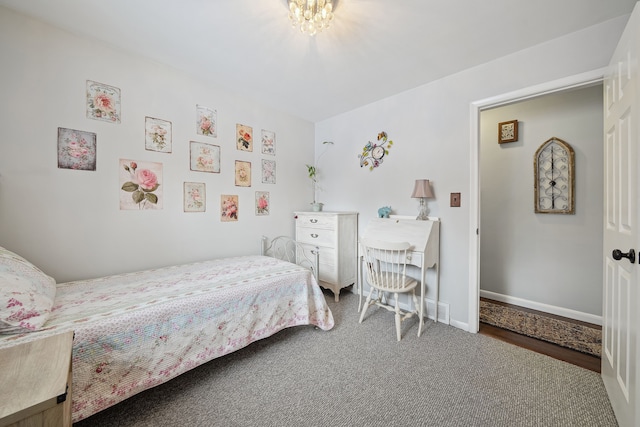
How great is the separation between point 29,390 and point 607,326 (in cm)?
278

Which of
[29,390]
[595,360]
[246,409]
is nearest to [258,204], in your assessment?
[246,409]

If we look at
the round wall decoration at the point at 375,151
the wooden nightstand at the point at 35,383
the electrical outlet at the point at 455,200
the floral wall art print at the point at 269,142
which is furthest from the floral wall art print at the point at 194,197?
the electrical outlet at the point at 455,200

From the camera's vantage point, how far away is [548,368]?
5.66 ft

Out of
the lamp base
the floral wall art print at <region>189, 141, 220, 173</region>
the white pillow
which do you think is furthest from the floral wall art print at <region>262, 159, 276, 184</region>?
the white pillow

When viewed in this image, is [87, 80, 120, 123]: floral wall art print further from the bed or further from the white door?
the white door

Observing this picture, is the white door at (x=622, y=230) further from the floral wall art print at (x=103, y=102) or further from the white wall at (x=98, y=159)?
the floral wall art print at (x=103, y=102)

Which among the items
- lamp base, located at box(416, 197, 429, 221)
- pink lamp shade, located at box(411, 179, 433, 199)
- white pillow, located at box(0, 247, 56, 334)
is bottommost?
white pillow, located at box(0, 247, 56, 334)

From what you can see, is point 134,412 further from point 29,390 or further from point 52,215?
point 52,215

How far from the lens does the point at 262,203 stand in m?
3.04

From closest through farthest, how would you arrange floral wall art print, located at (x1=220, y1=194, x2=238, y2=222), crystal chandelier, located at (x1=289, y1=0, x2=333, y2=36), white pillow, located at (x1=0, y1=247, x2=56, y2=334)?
white pillow, located at (x1=0, y1=247, x2=56, y2=334) → crystal chandelier, located at (x1=289, y1=0, x2=333, y2=36) → floral wall art print, located at (x1=220, y1=194, x2=238, y2=222)

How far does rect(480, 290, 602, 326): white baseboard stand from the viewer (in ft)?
7.85

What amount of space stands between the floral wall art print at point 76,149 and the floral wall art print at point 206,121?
0.85m

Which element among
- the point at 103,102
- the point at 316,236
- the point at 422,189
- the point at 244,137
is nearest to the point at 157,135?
the point at 103,102

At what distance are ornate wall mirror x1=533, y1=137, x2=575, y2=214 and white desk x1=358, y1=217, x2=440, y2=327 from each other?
52.6 inches
